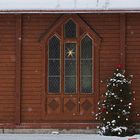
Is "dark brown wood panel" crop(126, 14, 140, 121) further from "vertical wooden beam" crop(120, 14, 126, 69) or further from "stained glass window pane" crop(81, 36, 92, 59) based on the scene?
"stained glass window pane" crop(81, 36, 92, 59)

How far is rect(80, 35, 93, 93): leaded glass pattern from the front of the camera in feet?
54.4

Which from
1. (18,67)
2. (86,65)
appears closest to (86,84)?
(86,65)

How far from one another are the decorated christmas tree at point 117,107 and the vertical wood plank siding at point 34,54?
2.35ft

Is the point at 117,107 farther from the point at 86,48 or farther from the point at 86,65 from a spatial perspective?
the point at 86,48

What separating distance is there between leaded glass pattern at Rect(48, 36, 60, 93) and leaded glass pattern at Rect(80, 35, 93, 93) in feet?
2.24

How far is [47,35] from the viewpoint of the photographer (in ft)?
54.1

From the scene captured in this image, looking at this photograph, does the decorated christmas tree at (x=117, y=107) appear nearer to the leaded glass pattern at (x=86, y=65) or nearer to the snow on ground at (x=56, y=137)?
the snow on ground at (x=56, y=137)

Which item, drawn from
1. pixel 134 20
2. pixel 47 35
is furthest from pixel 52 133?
pixel 134 20

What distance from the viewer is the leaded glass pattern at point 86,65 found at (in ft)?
54.4

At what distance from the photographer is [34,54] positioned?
16.6 m

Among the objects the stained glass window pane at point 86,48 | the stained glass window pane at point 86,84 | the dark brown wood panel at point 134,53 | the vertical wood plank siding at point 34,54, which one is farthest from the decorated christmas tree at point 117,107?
the stained glass window pane at point 86,48

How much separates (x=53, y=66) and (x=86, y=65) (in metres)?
0.94

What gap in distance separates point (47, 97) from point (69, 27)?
209 cm
